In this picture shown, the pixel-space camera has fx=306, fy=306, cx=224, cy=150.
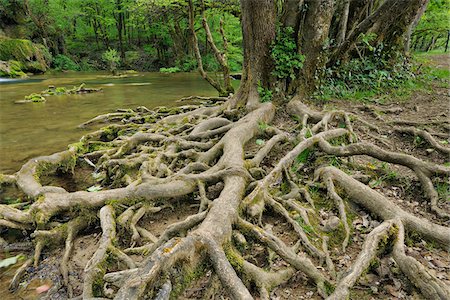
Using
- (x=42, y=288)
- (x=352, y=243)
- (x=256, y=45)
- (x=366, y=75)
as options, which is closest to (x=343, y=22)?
(x=366, y=75)

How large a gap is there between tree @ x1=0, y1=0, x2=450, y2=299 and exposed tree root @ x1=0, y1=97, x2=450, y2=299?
0.01 meters

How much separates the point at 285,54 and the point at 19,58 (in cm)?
2771

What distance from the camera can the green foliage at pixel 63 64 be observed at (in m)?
33.8

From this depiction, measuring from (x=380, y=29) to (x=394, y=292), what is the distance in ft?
30.7

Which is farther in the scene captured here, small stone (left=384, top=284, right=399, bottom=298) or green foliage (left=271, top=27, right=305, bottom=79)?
green foliage (left=271, top=27, right=305, bottom=79)

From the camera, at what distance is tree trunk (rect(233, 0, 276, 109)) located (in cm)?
744

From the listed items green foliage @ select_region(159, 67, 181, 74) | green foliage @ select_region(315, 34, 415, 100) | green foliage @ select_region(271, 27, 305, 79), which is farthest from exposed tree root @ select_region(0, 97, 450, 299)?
green foliage @ select_region(159, 67, 181, 74)

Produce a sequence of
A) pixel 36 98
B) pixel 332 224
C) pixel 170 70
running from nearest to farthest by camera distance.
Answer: pixel 332 224 < pixel 36 98 < pixel 170 70

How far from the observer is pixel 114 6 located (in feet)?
127

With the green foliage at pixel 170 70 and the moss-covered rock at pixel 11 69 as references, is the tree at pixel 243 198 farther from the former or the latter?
the green foliage at pixel 170 70

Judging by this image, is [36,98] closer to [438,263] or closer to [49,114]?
[49,114]

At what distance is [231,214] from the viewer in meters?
3.49

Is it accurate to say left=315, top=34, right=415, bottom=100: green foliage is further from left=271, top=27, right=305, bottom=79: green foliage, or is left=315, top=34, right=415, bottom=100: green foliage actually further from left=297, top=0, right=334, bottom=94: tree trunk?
left=271, top=27, right=305, bottom=79: green foliage

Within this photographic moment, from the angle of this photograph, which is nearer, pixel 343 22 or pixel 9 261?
pixel 9 261
